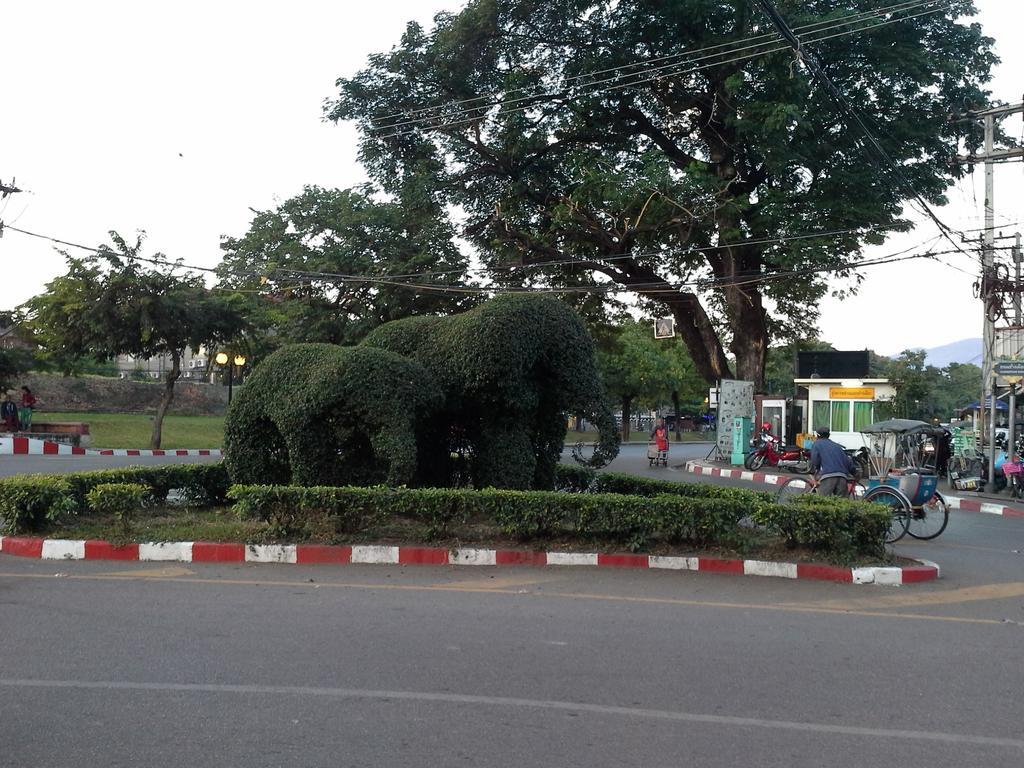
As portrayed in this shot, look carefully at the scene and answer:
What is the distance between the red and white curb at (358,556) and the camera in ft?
27.4

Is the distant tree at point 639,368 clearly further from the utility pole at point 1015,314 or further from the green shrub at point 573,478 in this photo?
the green shrub at point 573,478

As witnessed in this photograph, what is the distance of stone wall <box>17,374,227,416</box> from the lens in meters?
38.7

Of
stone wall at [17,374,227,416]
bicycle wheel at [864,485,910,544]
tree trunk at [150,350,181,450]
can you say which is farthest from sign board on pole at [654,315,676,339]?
stone wall at [17,374,227,416]

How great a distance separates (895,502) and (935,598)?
10.6ft

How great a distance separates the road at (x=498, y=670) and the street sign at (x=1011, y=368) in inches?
393

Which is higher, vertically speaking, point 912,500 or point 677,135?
point 677,135

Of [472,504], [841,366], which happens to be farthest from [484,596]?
[841,366]

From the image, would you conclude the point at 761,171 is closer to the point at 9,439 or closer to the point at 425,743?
the point at 9,439

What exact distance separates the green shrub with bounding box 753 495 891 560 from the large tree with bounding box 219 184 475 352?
16510 mm

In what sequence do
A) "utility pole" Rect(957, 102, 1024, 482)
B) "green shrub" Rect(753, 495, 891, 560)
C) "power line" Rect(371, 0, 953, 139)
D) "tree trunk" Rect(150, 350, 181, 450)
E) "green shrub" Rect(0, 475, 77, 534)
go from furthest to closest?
"tree trunk" Rect(150, 350, 181, 450), "power line" Rect(371, 0, 953, 139), "utility pole" Rect(957, 102, 1024, 482), "green shrub" Rect(0, 475, 77, 534), "green shrub" Rect(753, 495, 891, 560)

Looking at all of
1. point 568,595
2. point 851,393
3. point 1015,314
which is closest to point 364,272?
point 851,393

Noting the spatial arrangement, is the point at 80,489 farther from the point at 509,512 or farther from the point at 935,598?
the point at 935,598

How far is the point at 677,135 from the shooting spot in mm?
25859

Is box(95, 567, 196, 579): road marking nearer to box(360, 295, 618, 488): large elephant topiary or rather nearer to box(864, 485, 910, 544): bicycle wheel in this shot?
box(360, 295, 618, 488): large elephant topiary
